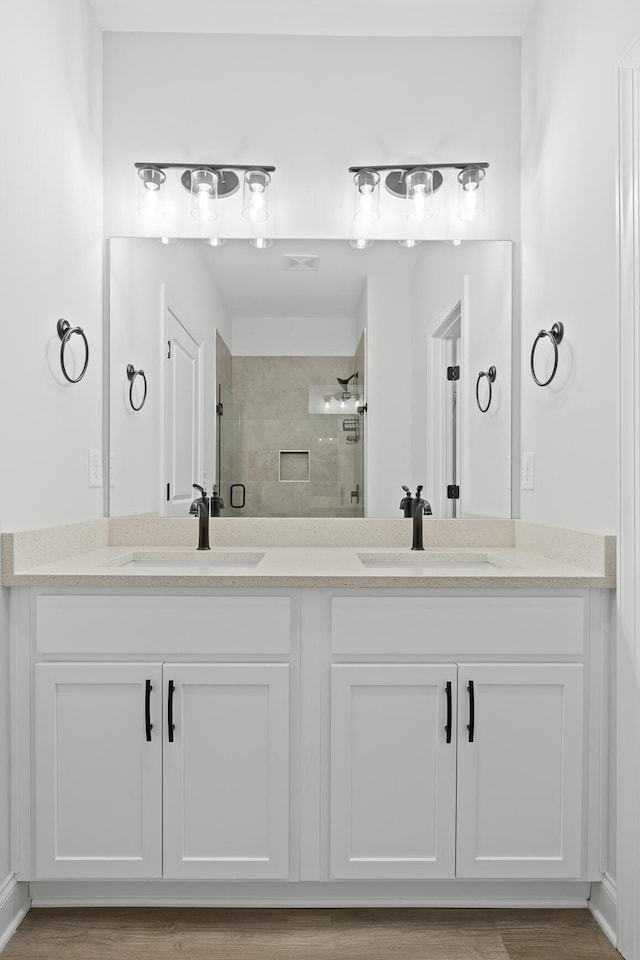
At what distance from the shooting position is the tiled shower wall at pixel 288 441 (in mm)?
2355

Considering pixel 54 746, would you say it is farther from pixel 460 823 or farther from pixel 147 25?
pixel 147 25

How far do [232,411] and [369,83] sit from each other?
1.26 metres

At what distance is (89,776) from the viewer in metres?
1.70

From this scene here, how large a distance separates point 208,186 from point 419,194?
2.40ft

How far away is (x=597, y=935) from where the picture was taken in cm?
168

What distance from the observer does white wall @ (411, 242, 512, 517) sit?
2375 millimetres

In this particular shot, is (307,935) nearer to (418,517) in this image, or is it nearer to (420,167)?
(418,517)

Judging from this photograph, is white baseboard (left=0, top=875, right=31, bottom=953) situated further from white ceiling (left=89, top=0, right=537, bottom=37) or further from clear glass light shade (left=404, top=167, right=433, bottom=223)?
white ceiling (left=89, top=0, right=537, bottom=37)

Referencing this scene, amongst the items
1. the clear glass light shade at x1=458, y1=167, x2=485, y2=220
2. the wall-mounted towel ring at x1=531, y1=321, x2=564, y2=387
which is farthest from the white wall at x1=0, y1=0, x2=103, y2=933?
the wall-mounted towel ring at x1=531, y1=321, x2=564, y2=387

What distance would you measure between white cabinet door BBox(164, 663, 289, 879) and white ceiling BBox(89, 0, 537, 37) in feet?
6.98

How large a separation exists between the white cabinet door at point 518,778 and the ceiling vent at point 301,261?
1464mm

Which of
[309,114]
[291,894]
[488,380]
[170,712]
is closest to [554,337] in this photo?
[488,380]

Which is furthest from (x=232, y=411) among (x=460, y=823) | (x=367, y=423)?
(x=460, y=823)

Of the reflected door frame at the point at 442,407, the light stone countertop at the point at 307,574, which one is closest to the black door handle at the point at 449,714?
the light stone countertop at the point at 307,574
